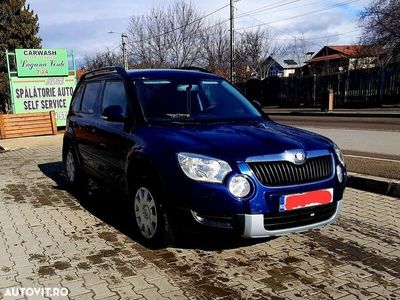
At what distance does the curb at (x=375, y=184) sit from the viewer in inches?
242

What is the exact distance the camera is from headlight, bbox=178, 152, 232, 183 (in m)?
3.65

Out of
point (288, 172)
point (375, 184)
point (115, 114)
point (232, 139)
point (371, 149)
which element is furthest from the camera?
point (371, 149)

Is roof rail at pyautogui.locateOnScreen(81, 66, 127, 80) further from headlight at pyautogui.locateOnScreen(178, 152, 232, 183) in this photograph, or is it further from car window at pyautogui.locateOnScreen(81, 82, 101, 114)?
headlight at pyautogui.locateOnScreen(178, 152, 232, 183)

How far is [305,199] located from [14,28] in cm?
3341

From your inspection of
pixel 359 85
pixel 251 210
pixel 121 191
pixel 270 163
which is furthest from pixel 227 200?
pixel 359 85

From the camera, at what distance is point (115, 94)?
5.25 meters

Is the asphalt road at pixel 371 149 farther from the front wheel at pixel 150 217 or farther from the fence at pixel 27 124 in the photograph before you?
the fence at pixel 27 124

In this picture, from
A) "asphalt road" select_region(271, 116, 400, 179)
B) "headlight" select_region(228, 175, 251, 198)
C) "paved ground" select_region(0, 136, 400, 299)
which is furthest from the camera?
"asphalt road" select_region(271, 116, 400, 179)

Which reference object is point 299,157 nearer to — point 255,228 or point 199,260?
point 255,228

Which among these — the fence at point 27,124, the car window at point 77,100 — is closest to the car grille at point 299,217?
the car window at point 77,100

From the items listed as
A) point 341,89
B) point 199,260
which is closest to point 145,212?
point 199,260

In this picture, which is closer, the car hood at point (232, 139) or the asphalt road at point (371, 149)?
the car hood at point (232, 139)

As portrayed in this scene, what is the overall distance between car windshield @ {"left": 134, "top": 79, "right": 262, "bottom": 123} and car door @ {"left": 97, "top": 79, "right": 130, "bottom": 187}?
11.9 inches

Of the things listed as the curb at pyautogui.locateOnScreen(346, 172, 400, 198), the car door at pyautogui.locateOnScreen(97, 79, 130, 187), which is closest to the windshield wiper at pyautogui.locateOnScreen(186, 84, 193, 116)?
the car door at pyautogui.locateOnScreen(97, 79, 130, 187)
